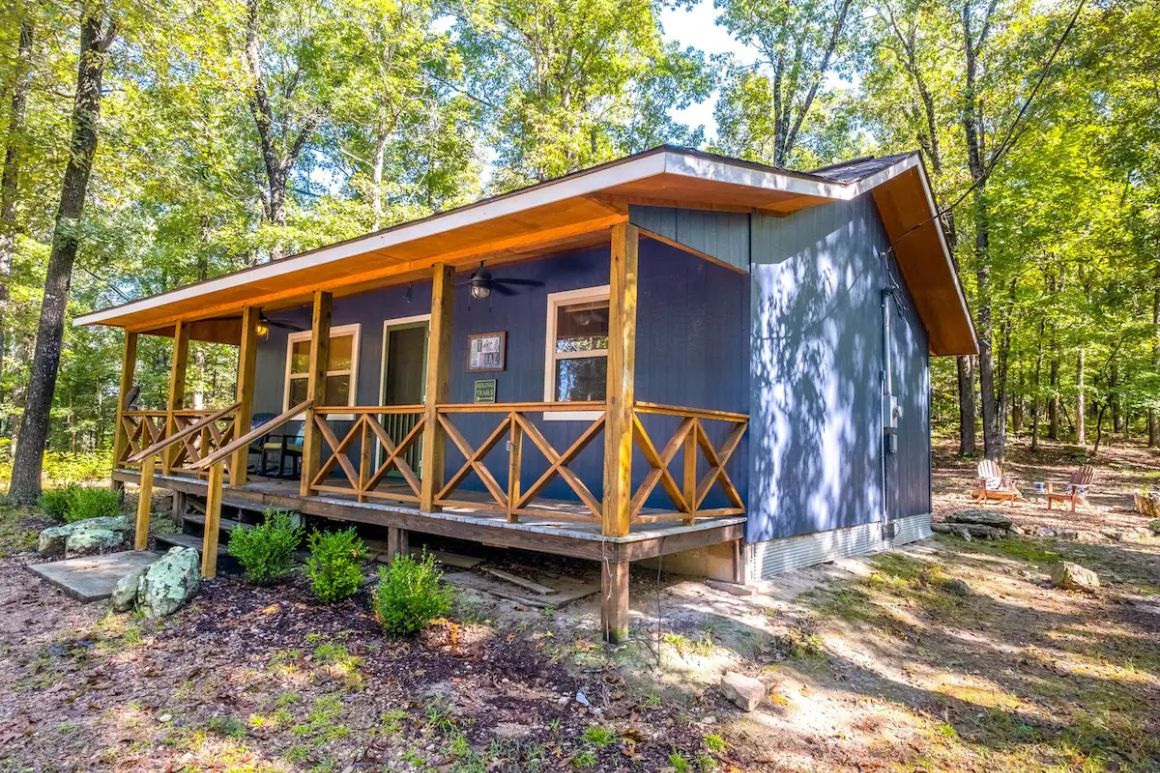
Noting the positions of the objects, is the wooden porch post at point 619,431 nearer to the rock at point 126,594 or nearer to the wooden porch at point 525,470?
the wooden porch at point 525,470

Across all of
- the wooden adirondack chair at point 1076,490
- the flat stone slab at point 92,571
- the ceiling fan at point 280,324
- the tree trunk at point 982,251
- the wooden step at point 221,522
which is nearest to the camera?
the flat stone slab at point 92,571

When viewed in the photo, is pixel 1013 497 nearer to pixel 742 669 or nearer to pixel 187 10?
pixel 742 669

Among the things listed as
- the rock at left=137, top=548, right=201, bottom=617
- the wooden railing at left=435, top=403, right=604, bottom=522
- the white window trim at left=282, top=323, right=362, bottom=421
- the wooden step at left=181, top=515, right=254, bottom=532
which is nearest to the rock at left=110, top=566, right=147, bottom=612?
the rock at left=137, top=548, right=201, bottom=617

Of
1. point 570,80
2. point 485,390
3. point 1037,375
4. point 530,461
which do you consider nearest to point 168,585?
point 530,461

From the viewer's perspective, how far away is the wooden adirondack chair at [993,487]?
419 inches

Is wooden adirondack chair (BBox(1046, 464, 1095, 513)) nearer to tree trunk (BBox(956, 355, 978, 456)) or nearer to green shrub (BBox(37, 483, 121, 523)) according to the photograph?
tree trunk (BBox(956, 355, 978, 456))

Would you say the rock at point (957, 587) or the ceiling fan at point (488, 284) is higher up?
the ceiling fan at point (488, 284)

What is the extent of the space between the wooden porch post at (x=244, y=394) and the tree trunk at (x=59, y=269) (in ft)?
13.2

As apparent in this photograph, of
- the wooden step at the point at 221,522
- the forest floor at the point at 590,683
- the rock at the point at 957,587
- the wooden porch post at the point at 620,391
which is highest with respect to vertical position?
the wooden porch post at the point at 620,391

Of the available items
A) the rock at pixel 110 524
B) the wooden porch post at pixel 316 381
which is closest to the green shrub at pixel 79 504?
the rock at pixel 110 524

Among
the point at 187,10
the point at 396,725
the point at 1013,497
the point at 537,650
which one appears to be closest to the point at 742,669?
the point at 537,650

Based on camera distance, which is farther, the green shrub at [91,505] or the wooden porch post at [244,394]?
the green shrub at [91,505]

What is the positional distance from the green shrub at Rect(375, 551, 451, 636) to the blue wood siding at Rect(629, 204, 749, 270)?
2.79 metres

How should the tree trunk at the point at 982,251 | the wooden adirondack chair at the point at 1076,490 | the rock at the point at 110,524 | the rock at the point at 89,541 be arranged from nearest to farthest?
the rock at the point at 89,541
the rock at the point at 110,524
the wooden adirondack chair at the point at 1076,490
the tree trunk at the point at 982,251
